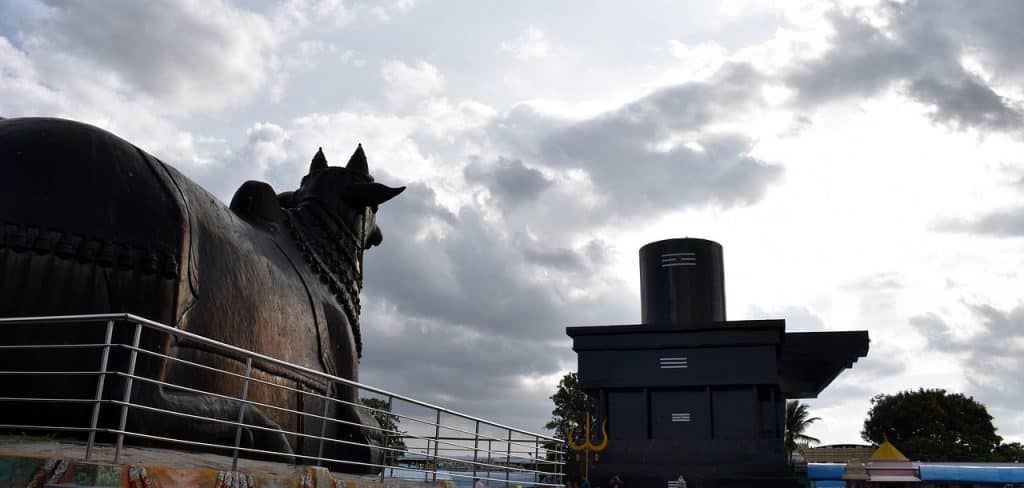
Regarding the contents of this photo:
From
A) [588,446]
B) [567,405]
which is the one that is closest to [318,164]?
[588,446]

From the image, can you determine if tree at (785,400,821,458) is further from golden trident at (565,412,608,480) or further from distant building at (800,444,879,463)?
golden trident at (565,412,608,480)

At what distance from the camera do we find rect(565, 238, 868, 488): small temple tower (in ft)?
82.3

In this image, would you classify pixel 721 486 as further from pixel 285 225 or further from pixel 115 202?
pixel 115 202

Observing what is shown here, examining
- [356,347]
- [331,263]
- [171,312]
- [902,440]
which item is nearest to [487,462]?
[356,347]

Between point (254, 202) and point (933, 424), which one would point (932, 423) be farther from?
point (254, 202)

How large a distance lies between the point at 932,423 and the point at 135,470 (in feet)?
177

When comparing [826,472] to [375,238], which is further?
[826,472]

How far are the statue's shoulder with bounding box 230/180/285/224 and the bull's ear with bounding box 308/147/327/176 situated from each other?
1.08 m

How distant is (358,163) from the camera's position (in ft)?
31.3

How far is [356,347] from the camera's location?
899 centimetres

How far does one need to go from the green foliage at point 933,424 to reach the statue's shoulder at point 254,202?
46249mm

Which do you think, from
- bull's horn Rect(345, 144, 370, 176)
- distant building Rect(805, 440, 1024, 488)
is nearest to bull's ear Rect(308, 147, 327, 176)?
bull's horn Rect(345, 144, 370, 176)

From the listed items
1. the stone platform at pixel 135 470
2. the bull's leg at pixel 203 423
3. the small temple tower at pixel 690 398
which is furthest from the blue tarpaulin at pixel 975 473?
the stone platform at pixel 135 470

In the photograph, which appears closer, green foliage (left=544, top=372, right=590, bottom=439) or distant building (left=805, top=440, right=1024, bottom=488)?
distant building (left=805, top=440, right=1024, bottom=488)
